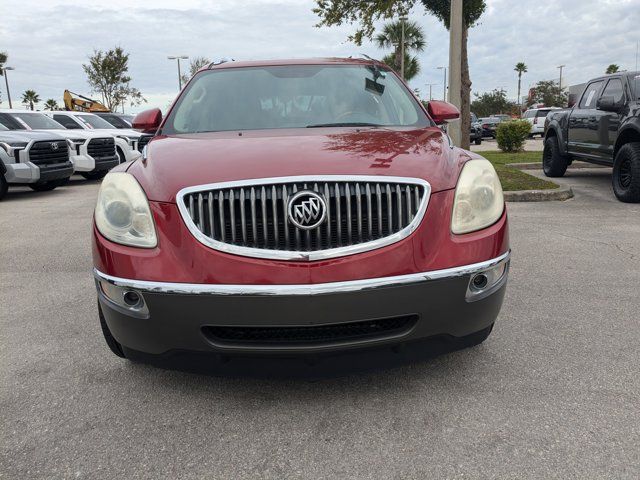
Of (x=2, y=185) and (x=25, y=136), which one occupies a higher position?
(x=25, y=136)

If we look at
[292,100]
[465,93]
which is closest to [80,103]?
[465,93]

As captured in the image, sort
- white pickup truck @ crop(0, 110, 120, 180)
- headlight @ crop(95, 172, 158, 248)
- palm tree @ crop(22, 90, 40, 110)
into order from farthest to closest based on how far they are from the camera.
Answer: palm tree @ crop(22, 90, 40, 110), white pickup truck @ crop(0, 110, 120, 180), headlight @ crop(95, 172, 158, 248)

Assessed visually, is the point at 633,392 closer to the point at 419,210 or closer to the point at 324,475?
the point at 419,210

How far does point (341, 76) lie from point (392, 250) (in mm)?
1961

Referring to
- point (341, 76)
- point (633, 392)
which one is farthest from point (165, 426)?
point (341, 76)

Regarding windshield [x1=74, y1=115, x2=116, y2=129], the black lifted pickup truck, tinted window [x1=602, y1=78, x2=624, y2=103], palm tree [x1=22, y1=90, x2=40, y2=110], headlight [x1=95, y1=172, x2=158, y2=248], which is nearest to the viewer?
headlight [x1=95, y1=172, x2=158, y2=248]

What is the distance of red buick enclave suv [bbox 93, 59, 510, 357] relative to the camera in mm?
2203

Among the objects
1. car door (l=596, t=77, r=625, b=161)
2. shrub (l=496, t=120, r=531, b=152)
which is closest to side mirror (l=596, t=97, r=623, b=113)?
car door (l=596, t=77, r=625, b=161)

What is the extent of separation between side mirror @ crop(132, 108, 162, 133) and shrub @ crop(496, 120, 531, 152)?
14.9 metres

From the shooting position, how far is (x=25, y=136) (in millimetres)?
11039

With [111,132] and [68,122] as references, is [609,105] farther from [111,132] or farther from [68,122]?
[68,122]

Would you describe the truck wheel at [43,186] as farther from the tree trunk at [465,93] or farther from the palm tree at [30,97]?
the palm tree at [30,97]

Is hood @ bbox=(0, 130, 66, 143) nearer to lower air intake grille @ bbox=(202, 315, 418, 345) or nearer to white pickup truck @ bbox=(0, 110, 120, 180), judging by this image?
white pickup truck @ bbox=(0, 110, 120, 180)

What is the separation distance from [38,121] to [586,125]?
11184 mm
